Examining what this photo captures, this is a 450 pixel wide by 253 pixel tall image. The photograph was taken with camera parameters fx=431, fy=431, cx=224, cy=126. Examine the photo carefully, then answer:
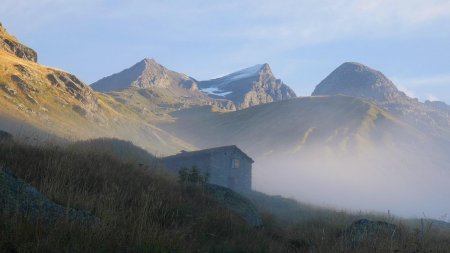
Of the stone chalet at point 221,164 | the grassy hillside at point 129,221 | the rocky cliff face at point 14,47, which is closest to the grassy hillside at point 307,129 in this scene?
the rocky cliff face at point 14,47

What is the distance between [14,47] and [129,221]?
294 feet

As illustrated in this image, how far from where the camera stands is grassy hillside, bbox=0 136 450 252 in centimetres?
580

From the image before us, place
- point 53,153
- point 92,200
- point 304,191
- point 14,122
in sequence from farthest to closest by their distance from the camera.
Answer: point 304,191 < point 14,122 < point 53,153 < point 92,200

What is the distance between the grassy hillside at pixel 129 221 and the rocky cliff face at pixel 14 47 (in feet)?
262

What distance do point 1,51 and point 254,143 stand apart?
319 ft

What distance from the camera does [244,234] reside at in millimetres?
10781

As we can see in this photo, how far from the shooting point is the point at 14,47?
3369 inches

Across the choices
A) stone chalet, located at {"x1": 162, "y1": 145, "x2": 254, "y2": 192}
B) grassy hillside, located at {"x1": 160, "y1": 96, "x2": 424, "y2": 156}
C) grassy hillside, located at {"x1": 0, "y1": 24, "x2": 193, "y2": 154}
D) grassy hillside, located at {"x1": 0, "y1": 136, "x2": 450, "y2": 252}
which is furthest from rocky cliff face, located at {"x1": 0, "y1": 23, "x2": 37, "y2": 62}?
grassy hillside, located at {"x1": 0, "y1": 136, "x2": 450, "y2": 252}

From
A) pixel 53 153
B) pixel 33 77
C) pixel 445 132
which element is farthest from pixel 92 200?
pixel 445 132

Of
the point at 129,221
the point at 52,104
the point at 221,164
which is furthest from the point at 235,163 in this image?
the point at 129,221

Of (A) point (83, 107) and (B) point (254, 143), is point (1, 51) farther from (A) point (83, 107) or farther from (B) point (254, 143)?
(B) point (254, 143)

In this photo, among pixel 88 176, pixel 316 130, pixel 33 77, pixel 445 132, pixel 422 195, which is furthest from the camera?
pixel 445 132

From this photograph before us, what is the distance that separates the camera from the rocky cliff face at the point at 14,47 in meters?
82.4

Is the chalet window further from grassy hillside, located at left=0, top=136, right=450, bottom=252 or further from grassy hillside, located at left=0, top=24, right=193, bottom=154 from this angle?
grassy hillside, located at left=0, top=136, right=450, bottom=252
